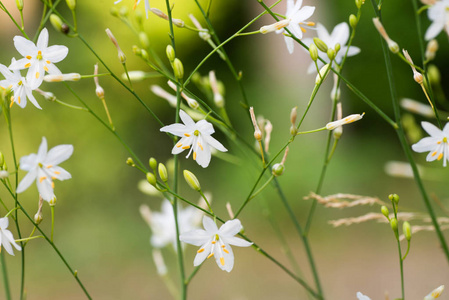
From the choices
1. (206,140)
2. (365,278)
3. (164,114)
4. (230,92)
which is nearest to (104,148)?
(164,114)

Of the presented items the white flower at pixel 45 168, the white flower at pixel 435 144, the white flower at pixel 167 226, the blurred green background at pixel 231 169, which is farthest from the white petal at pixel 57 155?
the blurred green background at pixel 231 169

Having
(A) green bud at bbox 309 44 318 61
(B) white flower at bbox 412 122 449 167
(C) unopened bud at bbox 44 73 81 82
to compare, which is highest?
(C) unopened bud at bbox 44 73 81 82

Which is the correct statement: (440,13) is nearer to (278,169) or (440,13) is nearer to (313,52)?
(313,52)

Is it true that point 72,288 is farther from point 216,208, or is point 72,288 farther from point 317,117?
point 317,117

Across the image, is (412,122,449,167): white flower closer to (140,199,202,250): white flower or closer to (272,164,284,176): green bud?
(272,164,284,176): green bud

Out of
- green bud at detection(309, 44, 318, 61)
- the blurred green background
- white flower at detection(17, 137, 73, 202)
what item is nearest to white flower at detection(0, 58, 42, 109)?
white flower at detection(17, 137, 73, 202)

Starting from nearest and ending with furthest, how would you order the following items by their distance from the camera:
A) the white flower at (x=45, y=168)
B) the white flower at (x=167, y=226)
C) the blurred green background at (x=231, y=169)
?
the white flower at (x=45, y=168), the white flower at (x=167, y=226), the blurred green background at (x=231, y=169)

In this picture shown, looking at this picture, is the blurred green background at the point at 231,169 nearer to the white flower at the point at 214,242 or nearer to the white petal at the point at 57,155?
the white flower at the point at 214,242
